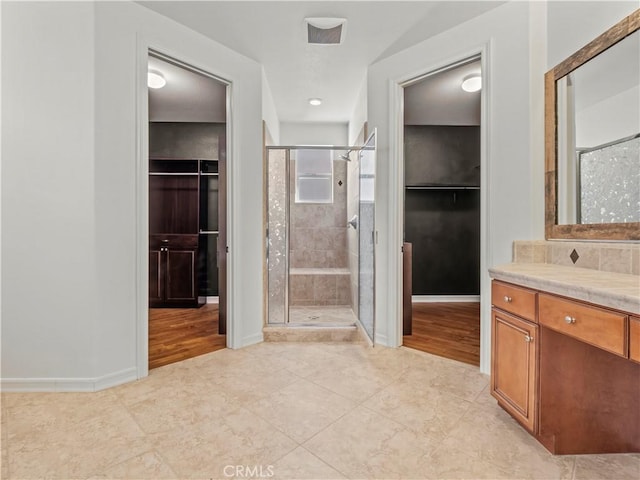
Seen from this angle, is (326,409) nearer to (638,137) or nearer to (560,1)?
(638,137)

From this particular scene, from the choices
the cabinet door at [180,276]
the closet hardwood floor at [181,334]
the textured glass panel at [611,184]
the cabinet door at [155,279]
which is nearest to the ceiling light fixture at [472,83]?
the textured glass panel at [611,184]

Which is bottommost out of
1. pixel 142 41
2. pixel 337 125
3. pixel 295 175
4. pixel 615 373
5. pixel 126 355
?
pixel 126 355

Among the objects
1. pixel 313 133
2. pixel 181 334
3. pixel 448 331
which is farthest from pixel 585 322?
pixel 313 133

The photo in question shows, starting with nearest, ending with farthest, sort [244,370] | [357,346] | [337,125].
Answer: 1. [244,370]
2. [357,346]
3. [337,125]

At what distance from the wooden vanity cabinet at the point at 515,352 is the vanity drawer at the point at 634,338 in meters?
0.43

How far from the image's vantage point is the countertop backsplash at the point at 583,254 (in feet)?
5.10

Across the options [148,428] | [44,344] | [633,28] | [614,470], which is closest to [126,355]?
[44,344]

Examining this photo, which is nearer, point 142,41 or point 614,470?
point 614,470

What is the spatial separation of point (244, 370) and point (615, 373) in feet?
7.07

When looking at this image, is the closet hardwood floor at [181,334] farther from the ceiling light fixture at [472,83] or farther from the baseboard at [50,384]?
the ceiling light fixture at [472,83]

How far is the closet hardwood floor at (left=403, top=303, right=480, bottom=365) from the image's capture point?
2.80 meters

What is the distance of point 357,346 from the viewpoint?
296 centimetres

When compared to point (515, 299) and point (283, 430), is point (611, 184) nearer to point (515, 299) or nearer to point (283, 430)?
point (515, 299)

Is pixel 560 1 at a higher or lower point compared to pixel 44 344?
higher
